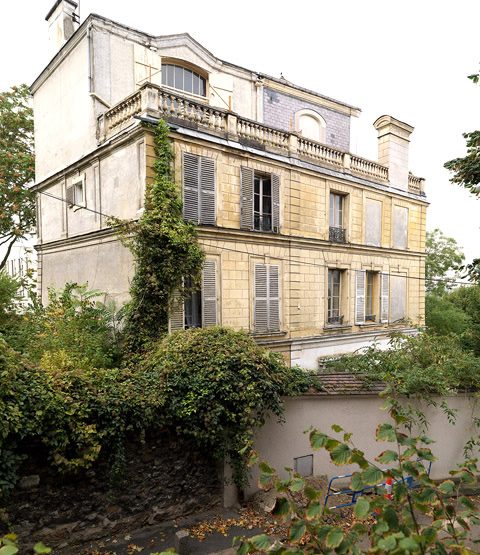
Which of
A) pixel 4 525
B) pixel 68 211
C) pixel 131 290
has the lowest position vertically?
pixel 4 525

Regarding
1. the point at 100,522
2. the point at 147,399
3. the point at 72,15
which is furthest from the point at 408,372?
the point at 72,15

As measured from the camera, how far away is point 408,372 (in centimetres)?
851

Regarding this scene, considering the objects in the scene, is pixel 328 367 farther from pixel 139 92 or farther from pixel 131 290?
pixel 139 92

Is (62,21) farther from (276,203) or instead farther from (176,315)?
(176,315)

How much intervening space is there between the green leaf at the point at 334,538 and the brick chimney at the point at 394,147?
52.8 feet

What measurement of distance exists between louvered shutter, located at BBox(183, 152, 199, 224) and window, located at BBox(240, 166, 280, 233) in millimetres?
1668

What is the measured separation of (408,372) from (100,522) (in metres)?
7.09

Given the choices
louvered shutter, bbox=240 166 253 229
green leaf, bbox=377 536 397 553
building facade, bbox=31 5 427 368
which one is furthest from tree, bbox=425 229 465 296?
green leaf, bbox=377 536 397 553

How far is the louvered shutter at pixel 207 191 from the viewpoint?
1061 centimetres

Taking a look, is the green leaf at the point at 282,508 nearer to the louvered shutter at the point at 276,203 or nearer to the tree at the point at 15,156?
the louvered shutter at the point at 276,203

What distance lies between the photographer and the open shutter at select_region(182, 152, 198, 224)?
1030 centimetres

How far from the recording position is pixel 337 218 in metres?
14.5

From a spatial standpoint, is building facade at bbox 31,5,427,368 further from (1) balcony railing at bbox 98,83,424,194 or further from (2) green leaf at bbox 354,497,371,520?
(2) green leaf at bbox 354,497,371,520

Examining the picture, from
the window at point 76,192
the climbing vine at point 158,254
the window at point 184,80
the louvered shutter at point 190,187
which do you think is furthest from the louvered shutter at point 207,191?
the window at point 184,80
